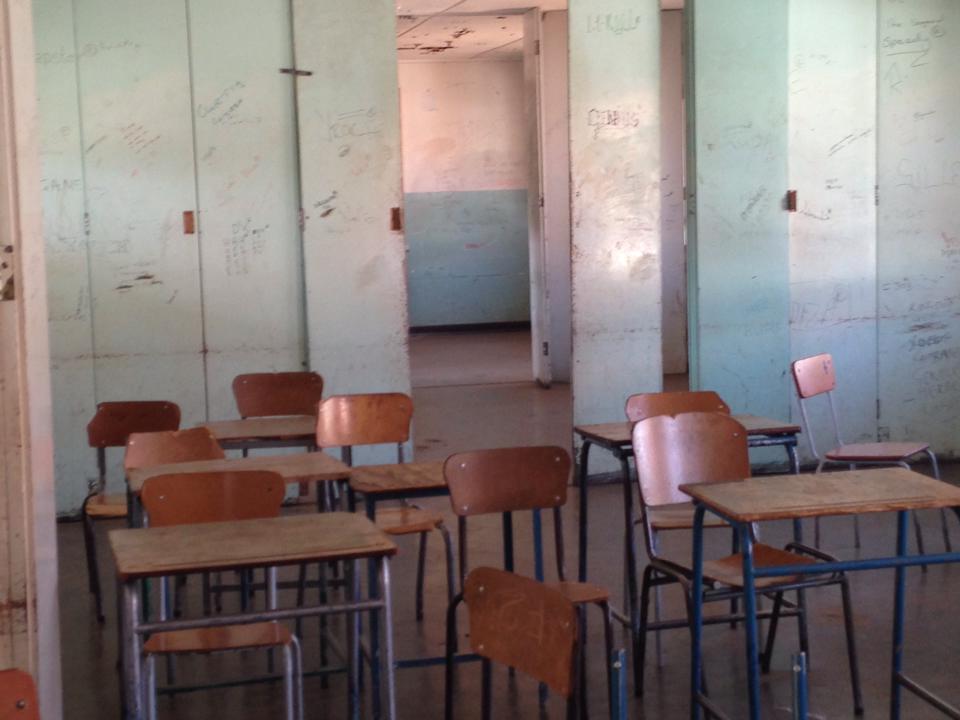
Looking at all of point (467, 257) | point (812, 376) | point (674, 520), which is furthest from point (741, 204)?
point (467, 257)

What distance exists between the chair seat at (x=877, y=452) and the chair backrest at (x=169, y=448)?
283cm

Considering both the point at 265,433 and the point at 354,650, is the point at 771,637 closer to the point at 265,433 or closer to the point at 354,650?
the point at 354,650

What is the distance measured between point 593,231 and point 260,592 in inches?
115

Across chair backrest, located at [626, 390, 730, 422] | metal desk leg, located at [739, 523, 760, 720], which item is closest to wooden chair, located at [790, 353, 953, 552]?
chair backrest, located at [626, 390, 730, 422]

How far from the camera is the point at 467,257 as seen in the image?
15609 millimetres

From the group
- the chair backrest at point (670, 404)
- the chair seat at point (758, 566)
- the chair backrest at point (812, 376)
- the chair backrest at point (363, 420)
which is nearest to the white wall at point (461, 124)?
the chair backrest at point (812, 376)

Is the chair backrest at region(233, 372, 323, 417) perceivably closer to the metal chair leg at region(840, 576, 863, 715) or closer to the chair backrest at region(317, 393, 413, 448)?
the chair backrest at region(317, 393, 413, 448)

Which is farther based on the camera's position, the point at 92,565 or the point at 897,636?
the point at 92,565

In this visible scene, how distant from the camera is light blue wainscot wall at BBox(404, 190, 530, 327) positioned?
50.1 feet

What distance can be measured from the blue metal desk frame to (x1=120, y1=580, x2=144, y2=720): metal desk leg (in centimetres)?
150

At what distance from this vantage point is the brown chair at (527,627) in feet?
7.79

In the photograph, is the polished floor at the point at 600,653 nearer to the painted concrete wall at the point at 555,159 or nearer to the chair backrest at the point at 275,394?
the chair backrest at the point at 275,394

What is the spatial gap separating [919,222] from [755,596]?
471 centimetres

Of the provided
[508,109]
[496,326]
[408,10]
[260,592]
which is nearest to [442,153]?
[508,109]
